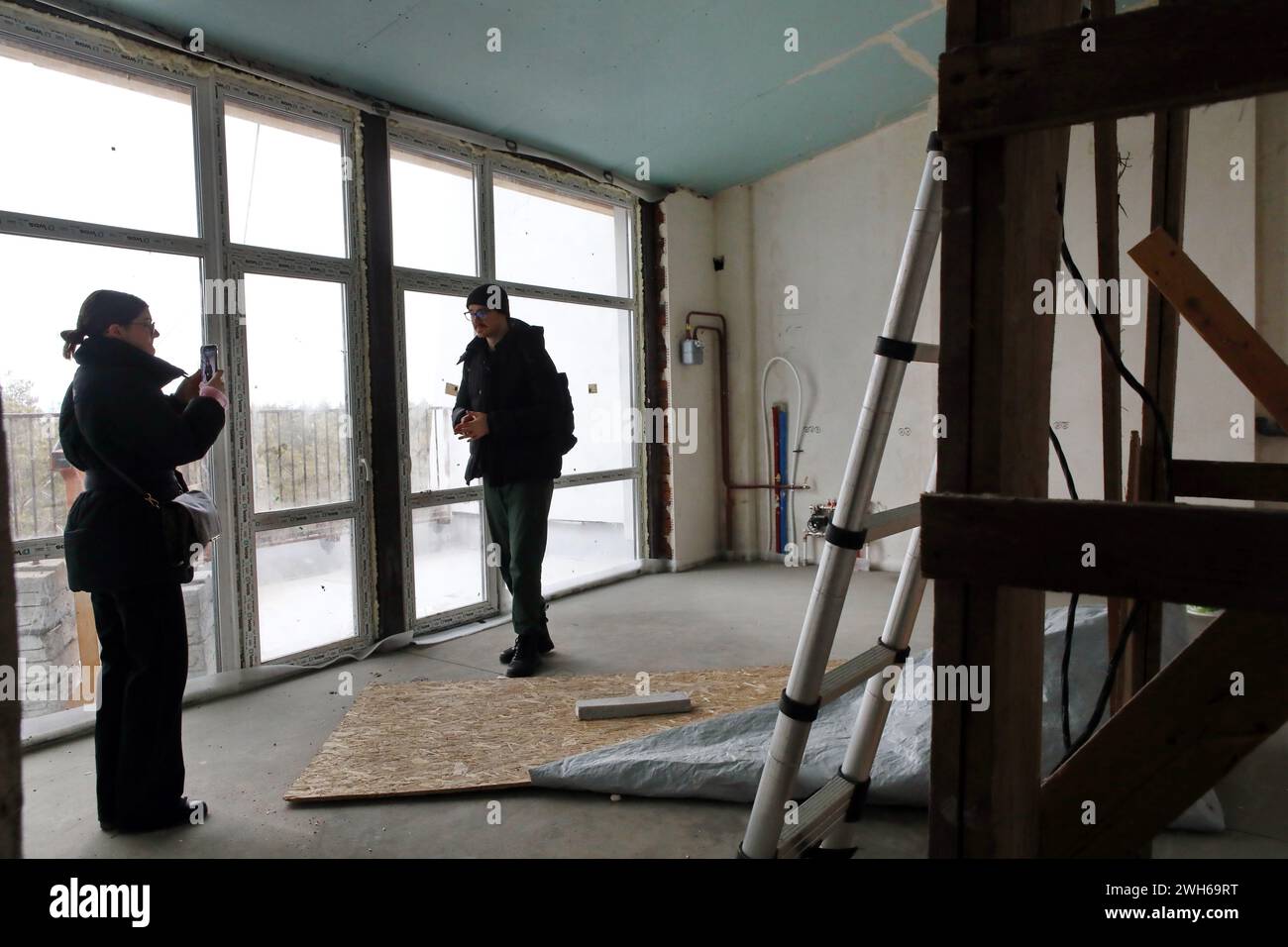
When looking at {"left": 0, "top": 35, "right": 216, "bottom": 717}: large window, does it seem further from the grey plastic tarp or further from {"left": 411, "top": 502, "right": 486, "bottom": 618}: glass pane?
the grey plastic tarp

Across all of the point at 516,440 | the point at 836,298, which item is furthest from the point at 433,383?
the point at 836,298

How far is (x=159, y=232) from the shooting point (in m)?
3.42

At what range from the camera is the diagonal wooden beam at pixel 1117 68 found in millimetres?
858

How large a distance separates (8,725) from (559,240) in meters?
5.02

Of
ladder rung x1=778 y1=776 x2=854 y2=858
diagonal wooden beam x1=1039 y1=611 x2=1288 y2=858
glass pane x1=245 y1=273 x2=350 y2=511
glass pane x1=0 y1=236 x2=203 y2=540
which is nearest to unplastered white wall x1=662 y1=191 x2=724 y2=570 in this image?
glass pane x1=245 y1=273 x2=350 y2=511

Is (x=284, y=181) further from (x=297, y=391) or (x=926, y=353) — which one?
(x=926, y=353)

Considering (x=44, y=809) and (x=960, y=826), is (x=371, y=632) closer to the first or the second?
(x=44, y=809)

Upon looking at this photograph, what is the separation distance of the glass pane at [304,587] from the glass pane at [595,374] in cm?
183

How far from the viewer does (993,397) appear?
1.04 meters

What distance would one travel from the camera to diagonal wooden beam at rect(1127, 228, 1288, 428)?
1.88m

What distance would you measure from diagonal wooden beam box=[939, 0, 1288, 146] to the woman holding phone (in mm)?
2361
